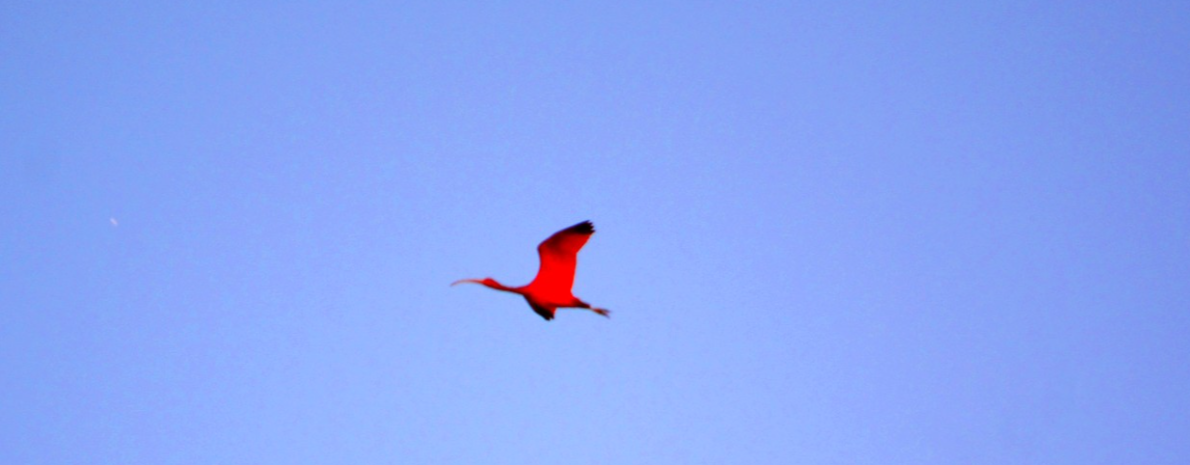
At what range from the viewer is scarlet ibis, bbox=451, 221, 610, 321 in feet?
45.5

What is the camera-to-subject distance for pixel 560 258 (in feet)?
46.8

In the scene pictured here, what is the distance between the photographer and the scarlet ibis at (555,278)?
45.5ft

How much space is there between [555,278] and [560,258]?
36cm

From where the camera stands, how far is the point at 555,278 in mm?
14133

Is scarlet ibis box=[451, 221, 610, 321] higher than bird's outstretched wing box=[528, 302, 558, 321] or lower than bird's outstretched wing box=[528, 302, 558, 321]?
higher

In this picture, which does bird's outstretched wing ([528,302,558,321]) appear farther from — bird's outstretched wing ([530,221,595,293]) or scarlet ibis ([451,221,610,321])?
bird's outstretched wing ([530,221,595,293])

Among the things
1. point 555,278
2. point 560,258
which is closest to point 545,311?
point 555,278

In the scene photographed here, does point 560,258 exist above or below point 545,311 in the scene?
above

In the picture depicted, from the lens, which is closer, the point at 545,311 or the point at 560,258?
the point at 545,311

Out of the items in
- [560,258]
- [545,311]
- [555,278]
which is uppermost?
[560,258]

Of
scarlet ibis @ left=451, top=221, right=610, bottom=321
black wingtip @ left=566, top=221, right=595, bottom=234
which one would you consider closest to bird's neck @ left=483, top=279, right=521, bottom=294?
scarlet ibis @ left=451, top=221, right=610, bottom=321

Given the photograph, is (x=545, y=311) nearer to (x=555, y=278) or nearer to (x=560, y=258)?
(x=555, y=278)

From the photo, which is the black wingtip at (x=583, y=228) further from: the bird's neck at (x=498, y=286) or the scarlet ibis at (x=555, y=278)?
the bird's neck at (x=498, y=286)

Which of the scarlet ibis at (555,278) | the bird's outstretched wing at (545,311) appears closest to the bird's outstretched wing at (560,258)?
Answer: the scarlet ibis at (555,278)
